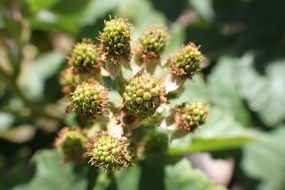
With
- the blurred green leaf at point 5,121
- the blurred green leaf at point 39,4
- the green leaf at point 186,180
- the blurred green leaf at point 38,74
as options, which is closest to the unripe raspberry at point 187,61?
the green leaf at point 186,180

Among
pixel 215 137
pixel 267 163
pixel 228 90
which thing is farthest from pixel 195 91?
pixel 267 163

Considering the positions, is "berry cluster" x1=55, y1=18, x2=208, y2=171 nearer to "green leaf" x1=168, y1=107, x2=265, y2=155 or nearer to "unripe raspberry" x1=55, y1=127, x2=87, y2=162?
"unripe raspberry" x1=55, y1=127, x2=87, y2=162

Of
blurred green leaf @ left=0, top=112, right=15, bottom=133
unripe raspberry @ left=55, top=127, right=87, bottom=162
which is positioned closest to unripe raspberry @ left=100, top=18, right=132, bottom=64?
unripe raspberry @ left=55, top=127, right=87, bottom=162

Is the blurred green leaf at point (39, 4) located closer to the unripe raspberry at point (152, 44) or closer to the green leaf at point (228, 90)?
the green leaf at point (228, 90)

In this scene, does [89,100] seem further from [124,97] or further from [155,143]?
[155,143]

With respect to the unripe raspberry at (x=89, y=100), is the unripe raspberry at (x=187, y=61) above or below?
above

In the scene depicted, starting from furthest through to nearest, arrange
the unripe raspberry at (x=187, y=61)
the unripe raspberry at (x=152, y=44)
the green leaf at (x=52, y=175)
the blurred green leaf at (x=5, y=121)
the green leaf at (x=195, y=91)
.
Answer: the blurred green leaf at (x=5, y=121)
the green leaf at (x=195, y=91)
the green leaf at (x=52, y=175)
the unripe raspberry at (x=152, y=44)
the unripe raspberry at (x=187, y=61)
